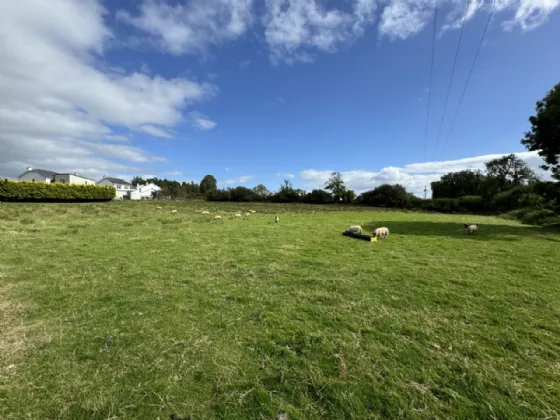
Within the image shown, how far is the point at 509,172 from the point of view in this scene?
50.4m

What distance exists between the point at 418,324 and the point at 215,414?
10.5ft

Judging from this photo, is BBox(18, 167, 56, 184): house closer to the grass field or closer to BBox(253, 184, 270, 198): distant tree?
BBox(253, 184, 270, 198): distant tree

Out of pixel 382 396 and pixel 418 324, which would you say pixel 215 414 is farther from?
pixel 418 324

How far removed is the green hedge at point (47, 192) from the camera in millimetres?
27750

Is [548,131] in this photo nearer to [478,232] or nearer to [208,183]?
[478,232]

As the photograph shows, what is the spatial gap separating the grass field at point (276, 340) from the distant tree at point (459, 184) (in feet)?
194

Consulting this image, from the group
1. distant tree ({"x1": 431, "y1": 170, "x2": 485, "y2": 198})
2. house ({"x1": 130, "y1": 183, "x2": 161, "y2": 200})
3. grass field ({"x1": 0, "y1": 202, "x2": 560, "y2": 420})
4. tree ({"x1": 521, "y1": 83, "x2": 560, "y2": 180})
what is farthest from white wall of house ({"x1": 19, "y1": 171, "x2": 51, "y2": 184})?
distant tree ({"x1": 431, "y1": 170, "x2": 485, "y2": 198})

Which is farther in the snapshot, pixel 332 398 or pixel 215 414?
pixel 332 398

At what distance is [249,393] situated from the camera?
245cm

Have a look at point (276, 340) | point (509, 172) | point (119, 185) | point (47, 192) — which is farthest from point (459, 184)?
point (119, 185)

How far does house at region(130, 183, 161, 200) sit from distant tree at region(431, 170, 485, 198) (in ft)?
283

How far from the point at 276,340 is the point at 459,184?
68214 mm

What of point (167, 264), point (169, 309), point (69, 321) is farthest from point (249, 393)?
point (167, 264)

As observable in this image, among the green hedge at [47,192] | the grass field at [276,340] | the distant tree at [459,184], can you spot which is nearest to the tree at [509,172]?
the distant tree at [459,184]
